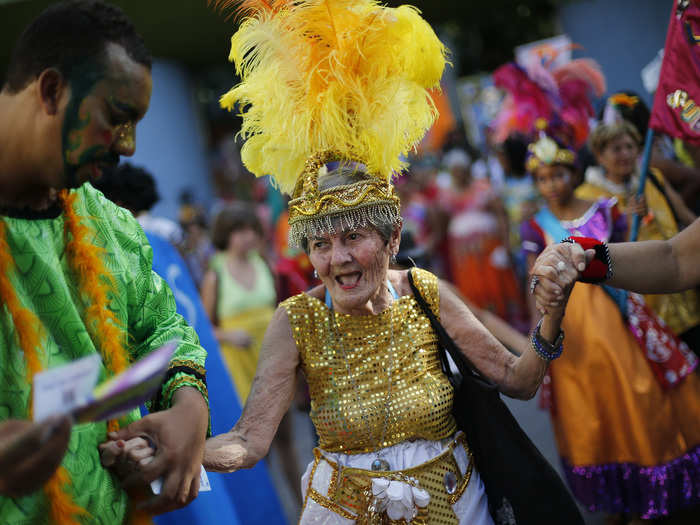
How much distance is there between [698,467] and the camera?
3.46 m

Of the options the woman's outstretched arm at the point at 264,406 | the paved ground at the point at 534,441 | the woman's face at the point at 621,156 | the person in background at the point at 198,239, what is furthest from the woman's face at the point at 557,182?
the person in background at the point at 198,239

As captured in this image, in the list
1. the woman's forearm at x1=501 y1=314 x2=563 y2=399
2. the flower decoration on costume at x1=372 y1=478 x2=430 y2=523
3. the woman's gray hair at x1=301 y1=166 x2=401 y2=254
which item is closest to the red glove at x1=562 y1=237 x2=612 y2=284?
the woman's forearm at x1=501 y1=314 x2=563 y2=399

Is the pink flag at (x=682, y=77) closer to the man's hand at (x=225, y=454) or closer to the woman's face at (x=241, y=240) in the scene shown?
the man's hand at (x=225, y=454)

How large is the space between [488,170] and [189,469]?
8038mm

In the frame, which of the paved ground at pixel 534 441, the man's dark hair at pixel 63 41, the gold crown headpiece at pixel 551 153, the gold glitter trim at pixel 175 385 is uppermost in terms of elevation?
the man's dark hair at pixel 63 41

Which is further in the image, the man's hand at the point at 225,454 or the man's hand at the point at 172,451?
the man's hand at the point at 225,454

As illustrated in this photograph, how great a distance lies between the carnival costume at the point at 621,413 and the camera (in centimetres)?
348

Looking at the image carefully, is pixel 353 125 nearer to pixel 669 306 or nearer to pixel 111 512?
pixel 111 512

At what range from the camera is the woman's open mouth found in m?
2.27

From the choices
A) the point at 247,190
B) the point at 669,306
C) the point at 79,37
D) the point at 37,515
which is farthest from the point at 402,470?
the point at 247,190

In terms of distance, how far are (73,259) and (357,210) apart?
3.10 ft

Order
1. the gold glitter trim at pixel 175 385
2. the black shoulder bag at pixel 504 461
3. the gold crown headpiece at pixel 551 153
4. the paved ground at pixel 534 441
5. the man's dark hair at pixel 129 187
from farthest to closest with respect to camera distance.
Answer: the paved ground at pixel 534 441
the gold crown headpiece at pixel 551 153
the man's dark hair at pixel 129 187
the black shoulder bag at pixel 504 461
the gold glitter trim at pixel 175 385

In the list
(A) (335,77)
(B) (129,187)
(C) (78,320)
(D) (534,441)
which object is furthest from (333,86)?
(D) (534,441)

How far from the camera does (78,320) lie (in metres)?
1.56
